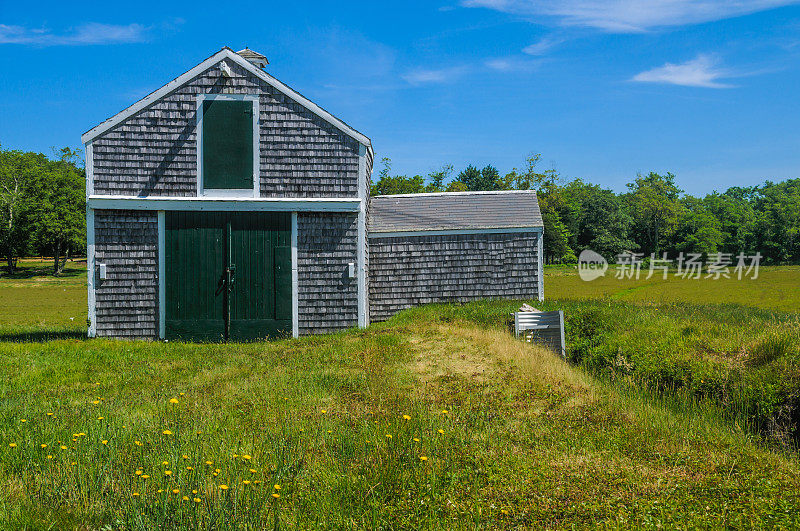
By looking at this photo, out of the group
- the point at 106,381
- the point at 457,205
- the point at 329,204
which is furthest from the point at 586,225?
the point at 106,381

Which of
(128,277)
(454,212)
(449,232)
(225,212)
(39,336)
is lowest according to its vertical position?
(39,336)

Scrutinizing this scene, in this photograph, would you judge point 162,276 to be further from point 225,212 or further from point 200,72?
point 200,72

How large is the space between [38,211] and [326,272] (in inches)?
2153

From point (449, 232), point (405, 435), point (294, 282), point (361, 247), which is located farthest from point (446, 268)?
point (405, 435)

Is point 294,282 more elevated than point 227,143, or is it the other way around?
point 227,143

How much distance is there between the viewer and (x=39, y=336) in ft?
47.9

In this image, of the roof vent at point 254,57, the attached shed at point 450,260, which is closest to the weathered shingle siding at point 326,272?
the attached shed at point 450,260

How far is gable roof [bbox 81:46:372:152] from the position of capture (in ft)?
44.2

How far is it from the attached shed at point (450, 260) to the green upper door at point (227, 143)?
13.8 ft

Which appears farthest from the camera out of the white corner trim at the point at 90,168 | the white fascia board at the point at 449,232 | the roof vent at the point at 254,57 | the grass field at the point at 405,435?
the white fascia board at the point at 449,232

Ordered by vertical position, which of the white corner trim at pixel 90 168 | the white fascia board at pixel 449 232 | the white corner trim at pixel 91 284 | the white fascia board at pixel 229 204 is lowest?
the white corner trim at pixel 91 284

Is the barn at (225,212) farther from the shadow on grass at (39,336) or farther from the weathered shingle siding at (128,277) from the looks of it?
the shadow on grass at (39,336)

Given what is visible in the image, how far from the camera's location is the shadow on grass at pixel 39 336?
45.6 ft

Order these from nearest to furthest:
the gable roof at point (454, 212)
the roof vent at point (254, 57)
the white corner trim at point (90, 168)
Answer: the white corner trim at point (90, 168)
the roof vent at point (254, 57)
the gable roof at point (454, 212)
